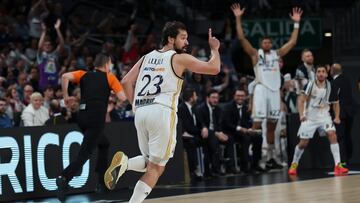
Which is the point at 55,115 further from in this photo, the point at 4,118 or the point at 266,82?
the point at 266,82

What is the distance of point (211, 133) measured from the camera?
17.3 meters

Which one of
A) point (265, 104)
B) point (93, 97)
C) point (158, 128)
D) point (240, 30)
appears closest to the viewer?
point (158, 128)

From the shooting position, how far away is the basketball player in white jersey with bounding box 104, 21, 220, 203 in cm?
1035

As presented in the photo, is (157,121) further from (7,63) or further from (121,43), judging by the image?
(121,43)

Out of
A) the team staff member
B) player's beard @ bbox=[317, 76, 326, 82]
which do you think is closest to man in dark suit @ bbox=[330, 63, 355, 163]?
player's beard @ bbox=[317, 76, 326, 82]

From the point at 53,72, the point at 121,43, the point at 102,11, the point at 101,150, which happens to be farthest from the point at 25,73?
the point at 102,11

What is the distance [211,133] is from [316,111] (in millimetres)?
1987

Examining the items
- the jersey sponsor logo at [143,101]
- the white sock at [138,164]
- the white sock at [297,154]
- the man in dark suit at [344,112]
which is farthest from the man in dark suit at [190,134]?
the jersey sponsor logo at [143,101]

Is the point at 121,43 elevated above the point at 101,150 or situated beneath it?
elevated above

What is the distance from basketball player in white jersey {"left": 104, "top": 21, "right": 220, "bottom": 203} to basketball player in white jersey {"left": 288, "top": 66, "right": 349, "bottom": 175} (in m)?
7.18

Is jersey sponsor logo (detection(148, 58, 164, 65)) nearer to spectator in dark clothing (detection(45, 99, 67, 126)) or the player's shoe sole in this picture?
the player's shoe sole

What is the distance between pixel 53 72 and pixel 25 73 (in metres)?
0.63

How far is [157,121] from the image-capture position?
33.8 feet

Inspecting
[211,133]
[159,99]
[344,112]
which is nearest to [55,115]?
[211,133]
